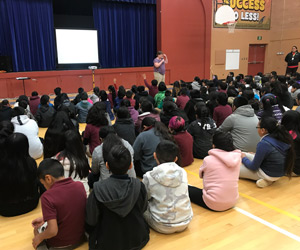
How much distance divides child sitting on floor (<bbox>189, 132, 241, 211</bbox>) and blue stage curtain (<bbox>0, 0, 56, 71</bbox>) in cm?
832

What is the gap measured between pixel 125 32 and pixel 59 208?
31.9ft

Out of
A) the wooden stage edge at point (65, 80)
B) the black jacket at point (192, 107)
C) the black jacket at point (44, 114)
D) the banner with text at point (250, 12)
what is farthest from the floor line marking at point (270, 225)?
the banner with text at point (250, 12)

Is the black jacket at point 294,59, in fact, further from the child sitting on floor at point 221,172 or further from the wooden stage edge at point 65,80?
the child sitting on floor at point 221,172

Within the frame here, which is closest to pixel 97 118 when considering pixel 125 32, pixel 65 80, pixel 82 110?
pixel 82 110

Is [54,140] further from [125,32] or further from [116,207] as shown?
[125,32]

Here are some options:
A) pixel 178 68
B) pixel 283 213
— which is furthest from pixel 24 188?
pixel 178 68

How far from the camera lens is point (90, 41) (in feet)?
32.9

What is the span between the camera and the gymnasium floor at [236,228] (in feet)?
6.54

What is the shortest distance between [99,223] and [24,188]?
85cm

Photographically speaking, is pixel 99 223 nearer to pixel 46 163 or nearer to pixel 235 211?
pixel 46 163

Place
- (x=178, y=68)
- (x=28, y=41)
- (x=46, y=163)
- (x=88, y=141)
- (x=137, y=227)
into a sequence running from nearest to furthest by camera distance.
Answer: (x=46, y=163) → (x=137, y=227) → (x=88, y=141) → (x=28, y=41) → (x=178, y=68)

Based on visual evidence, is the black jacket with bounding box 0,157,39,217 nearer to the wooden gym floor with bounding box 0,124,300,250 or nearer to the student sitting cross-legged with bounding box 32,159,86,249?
the wooden gym floor with bounding box 0,124,300,250

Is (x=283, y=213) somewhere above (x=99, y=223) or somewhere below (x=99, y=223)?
below

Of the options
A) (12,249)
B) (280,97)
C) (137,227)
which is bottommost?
(12,249)
